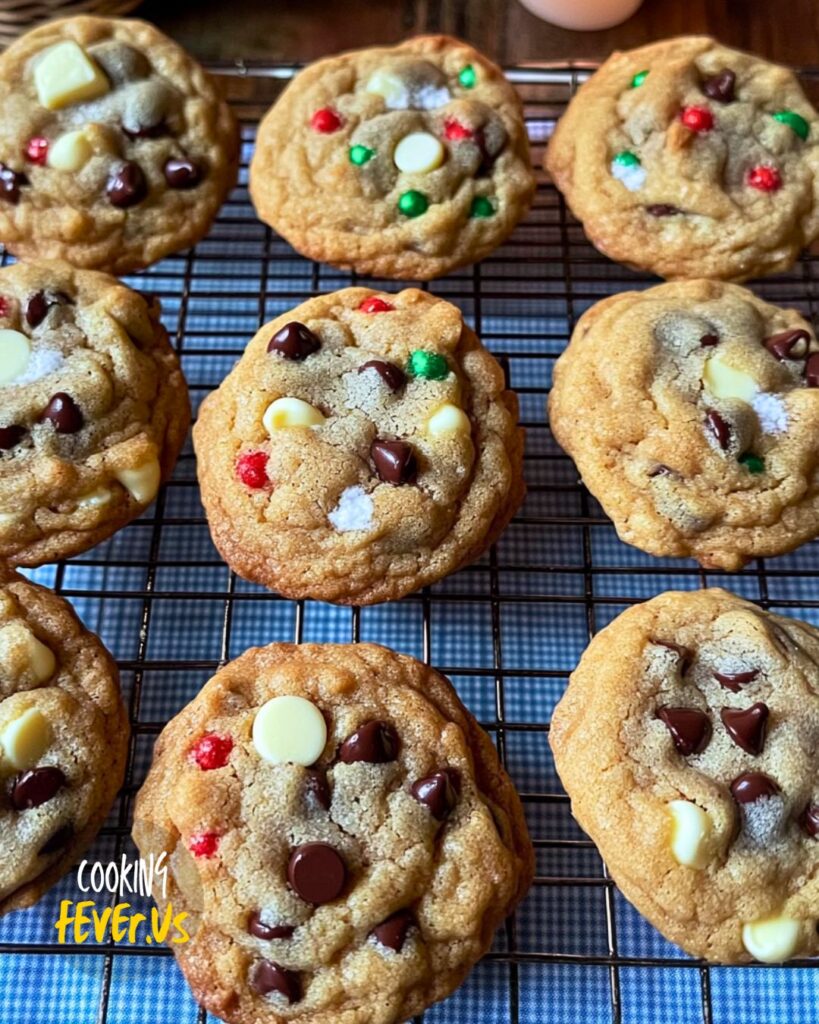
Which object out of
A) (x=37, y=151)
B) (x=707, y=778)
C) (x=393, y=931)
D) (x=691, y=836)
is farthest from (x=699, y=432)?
(x=37, y=151)

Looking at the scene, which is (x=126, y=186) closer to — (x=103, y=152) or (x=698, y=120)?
(x=103, y=152)

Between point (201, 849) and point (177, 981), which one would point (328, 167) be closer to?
point (201, 849)

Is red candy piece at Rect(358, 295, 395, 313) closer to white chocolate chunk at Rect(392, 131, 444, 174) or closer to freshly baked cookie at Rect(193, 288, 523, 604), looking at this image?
freshly baked cookie at Rect(193, 288, 523, 604)

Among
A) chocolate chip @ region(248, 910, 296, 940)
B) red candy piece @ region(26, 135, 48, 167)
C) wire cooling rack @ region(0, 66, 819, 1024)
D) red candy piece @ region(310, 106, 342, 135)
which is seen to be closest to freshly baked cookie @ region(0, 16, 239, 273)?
red candy piece @ region(26, 135, 48, 167)

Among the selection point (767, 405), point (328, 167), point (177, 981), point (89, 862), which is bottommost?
point (177, 981)

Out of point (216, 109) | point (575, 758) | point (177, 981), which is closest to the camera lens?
point (575, 758)

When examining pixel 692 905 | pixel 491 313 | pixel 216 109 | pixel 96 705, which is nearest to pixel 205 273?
pixel 216 109
